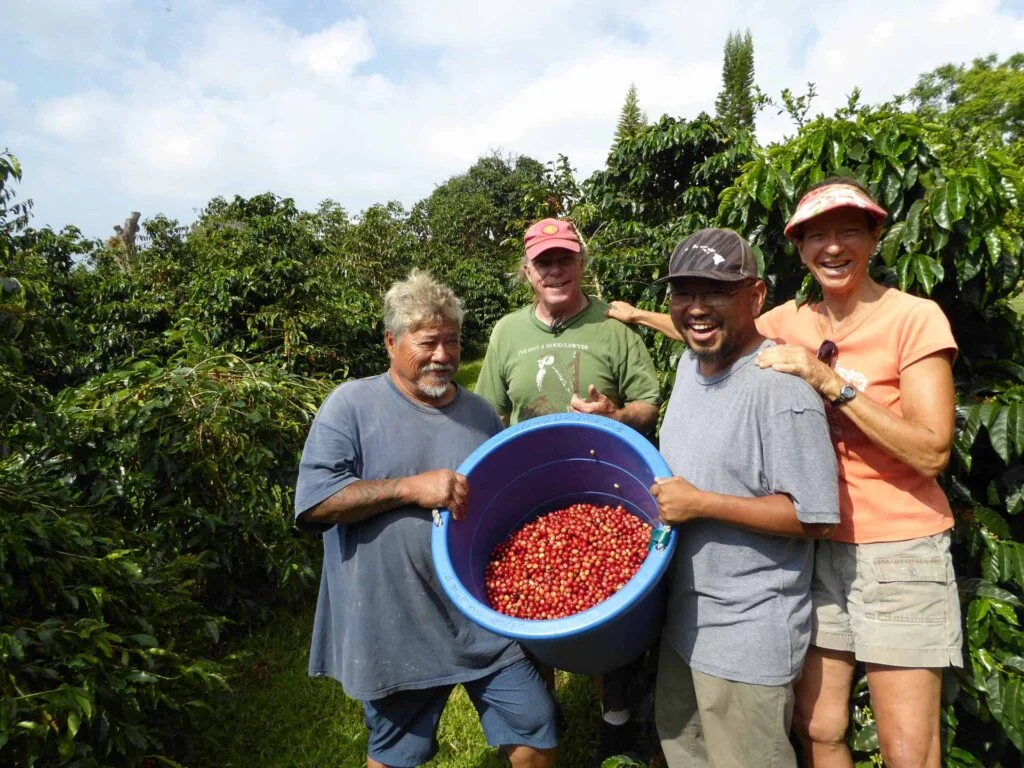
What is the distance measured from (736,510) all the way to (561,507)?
78 centimetres

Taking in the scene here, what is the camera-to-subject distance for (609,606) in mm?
1468

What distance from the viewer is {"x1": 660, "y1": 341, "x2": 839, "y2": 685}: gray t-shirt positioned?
1458mm

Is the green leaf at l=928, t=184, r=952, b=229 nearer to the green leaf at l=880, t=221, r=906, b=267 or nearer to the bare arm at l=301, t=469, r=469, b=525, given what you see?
the green leaf at l=880, t=221, r=906, b=267

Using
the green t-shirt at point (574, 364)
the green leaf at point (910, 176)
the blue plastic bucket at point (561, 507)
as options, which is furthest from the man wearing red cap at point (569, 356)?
the green leaf at point (910, 176)

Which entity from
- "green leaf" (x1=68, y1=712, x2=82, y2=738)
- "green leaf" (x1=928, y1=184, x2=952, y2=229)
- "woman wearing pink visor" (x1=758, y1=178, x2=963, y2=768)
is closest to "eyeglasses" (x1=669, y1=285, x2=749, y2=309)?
"woman wearing pink visor" (x1=758, y1=178, x2=963, y2=768)

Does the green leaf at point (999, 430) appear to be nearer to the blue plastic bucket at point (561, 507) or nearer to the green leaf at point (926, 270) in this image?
the green leaf at point (926, 270)

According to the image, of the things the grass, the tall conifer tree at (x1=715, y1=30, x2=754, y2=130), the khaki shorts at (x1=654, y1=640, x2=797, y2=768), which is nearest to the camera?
the khaki shorts at (x1=654, y1=640, x2=797, y2=768)

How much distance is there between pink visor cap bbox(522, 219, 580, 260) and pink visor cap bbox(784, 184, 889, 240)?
907mm

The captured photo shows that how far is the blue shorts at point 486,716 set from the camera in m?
1.94

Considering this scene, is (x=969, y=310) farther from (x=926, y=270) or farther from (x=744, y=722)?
(x=744, y=722)

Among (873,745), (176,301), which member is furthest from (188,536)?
(176,301)

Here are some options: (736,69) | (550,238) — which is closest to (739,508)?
(550,238)

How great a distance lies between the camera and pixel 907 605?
1602mm

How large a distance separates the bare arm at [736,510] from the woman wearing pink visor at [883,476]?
23cm
